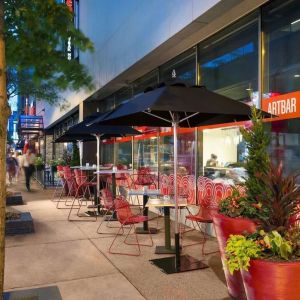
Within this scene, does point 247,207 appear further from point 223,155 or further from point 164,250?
point 223,155

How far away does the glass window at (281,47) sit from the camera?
6.39 meters

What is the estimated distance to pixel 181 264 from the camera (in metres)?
5.98

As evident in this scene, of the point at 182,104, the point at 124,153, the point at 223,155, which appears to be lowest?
the point at 223,155

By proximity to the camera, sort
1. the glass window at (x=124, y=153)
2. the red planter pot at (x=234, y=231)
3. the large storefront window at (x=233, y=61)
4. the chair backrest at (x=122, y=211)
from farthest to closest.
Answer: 1. the glass window at (x=124, y=153)
2. the large storefront window at (x=233, y=61)
3. the chair backrest at (x=122, y=211)
4. the red planter pot at (x=234, y=231)

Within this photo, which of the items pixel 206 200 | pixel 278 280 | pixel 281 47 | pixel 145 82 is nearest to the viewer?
pixel 278 280

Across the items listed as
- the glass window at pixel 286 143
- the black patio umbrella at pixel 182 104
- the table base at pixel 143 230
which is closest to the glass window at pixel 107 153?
the table base at pixel 143 230

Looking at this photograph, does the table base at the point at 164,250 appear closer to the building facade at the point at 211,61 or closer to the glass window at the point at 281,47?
the building facade at the point at 211,61

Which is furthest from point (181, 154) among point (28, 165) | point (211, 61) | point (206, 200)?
point (28, 165)

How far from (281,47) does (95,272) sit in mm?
4629

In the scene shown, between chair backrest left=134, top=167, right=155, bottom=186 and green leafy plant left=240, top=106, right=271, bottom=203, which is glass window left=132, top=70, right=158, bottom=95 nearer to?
chair backrest left=134, top=167, right=155, bottom=186

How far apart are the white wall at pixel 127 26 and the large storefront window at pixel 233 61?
921 mm

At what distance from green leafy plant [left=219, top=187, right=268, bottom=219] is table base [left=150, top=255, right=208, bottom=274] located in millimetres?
1250

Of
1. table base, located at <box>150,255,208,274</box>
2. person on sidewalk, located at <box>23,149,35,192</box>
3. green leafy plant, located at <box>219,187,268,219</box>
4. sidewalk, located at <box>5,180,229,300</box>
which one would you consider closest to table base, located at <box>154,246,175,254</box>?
sidewalk, located at <box>5,180,229,300</box>

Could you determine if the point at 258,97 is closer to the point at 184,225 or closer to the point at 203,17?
the point at 203,17
